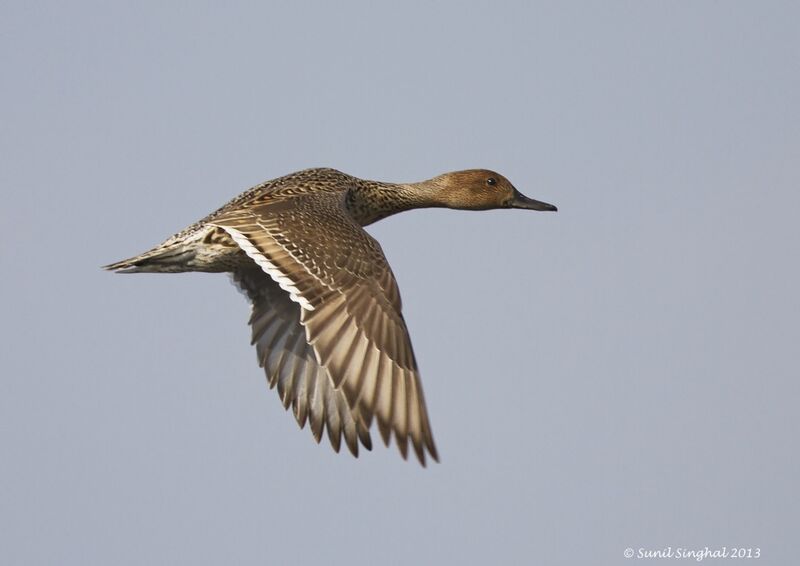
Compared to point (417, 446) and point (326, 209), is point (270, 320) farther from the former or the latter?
point (417, 446)

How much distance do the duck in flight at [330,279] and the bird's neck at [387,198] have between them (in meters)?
0.02

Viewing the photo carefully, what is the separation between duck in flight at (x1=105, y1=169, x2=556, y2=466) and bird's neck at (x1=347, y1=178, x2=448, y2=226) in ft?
0.06

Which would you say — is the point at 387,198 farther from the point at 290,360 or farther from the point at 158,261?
the point at 158,261

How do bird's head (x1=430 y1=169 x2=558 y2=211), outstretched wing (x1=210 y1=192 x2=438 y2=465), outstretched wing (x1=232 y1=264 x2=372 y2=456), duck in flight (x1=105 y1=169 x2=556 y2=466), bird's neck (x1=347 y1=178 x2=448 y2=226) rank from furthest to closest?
bird's head (x1=430 y1=169 x2=558 y2=211) < bird's neck (x1=347 y1=178 x2=448 y2=226) < outstretched wing (x1=232 y1=264 x2=372 y2=456) < duck in flight (x1=105 y1=169 x2=556 y2=466) < outstretched wing (x1=210 y1=192 x2=438 y2=465)

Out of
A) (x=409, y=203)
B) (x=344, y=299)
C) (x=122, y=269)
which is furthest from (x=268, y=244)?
(x=409, y=203)

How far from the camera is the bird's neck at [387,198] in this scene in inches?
655

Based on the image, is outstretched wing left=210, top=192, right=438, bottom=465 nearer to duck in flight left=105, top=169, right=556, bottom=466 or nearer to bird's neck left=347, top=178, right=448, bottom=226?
duck in flight left=105, top=169, right=556, bottom=466

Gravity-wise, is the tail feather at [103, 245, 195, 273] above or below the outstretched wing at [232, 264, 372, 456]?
above

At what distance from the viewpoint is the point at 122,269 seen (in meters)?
14.4

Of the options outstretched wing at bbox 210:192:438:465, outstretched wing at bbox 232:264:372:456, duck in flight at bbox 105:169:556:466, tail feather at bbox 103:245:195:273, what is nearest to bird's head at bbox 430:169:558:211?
duck in flight at bbox 105:169:556:466

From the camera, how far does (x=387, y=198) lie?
17.0m

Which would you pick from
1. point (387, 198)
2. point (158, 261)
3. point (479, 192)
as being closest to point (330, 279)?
point (158, 261)

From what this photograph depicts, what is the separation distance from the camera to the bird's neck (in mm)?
16641

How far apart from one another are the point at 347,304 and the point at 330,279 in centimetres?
35
